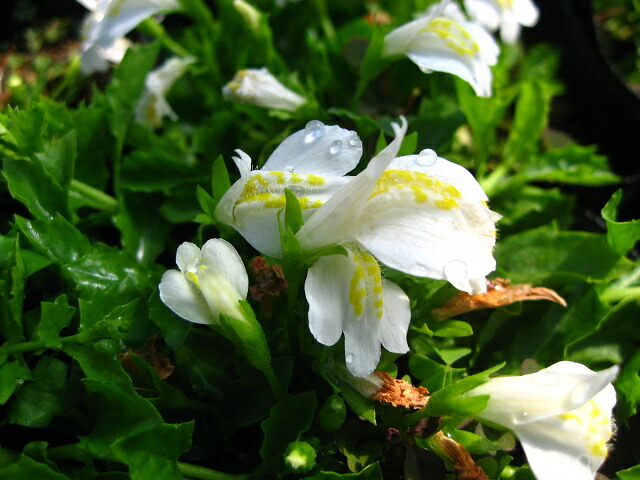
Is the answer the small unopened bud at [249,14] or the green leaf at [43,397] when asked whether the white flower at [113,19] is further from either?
the green leaf at [43,397]

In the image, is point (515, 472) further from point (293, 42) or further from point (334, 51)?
point (293, 42)

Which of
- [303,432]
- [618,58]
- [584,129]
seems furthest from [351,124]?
[618,58]

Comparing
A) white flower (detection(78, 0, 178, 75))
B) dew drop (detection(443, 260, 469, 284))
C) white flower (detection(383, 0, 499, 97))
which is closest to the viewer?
dew drop (detection(443, 260, 469, 284))

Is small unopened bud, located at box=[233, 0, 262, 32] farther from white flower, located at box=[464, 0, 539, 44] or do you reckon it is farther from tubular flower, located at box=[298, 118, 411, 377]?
tubular flower, located at box=[298, 118, 411, 377]

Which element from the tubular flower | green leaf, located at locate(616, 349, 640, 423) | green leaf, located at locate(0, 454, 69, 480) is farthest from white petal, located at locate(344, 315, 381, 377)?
green leaf, located at locate(616, 349, 640, 423)

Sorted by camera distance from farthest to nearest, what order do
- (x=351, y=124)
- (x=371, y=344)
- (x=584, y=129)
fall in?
(x=584, y=129) < (x=351, y=124) < (x=371, y=344)

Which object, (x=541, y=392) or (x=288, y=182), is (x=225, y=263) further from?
(x=541, y=392)
